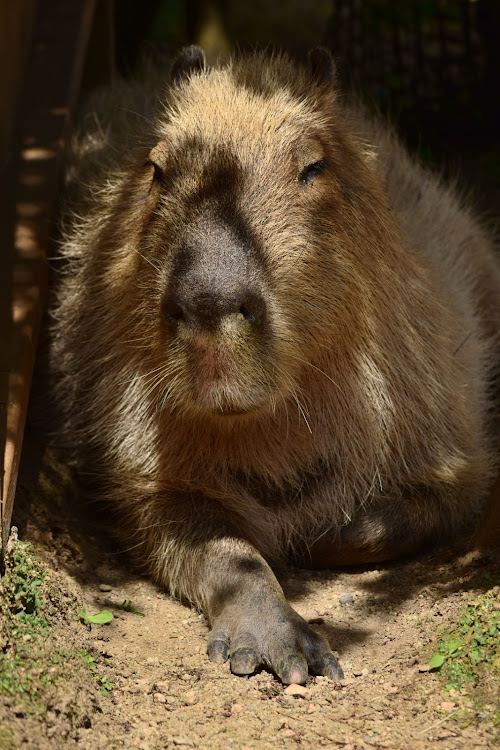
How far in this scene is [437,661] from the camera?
9.12ft

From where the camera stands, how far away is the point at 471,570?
10.8 ft

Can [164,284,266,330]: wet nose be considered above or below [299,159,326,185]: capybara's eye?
below

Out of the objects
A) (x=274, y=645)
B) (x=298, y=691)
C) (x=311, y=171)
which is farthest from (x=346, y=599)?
(x=311, y=171)

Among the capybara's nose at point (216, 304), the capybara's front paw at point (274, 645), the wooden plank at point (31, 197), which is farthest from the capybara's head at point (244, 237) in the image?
the capybara's front paw at point (274, 645)

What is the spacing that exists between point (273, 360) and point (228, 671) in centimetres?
94

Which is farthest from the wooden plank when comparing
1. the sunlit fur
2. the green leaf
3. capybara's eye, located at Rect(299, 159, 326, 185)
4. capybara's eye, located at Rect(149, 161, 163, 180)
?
the green leaf

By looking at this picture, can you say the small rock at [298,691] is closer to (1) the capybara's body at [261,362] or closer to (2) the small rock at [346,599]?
(1) the capybara's body at [261,362]

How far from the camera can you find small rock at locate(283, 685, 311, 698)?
279cm

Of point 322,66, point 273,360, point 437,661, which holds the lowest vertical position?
point 437,661

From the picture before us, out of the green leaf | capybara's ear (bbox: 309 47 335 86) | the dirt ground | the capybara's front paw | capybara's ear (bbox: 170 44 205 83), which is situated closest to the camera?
the dirt ground

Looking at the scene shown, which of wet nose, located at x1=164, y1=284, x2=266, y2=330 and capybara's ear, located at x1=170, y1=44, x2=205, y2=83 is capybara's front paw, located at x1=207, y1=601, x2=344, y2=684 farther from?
capybara's ear, located at x1=170, y1=44, x2=205, y2=83

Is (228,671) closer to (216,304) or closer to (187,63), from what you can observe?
(216,304)

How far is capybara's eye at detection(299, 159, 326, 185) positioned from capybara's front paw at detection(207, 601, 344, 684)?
1.42m

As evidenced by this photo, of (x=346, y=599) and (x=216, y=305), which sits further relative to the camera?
(x=346, y=599)
